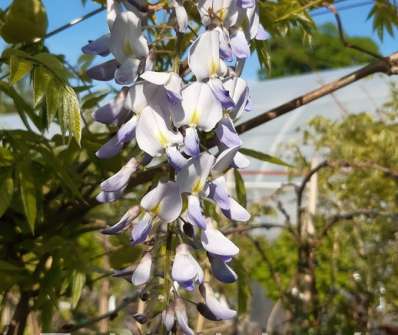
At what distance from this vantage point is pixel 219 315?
0.74 meters

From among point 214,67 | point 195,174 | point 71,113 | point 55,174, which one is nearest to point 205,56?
point 214,67

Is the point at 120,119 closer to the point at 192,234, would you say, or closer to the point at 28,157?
the point at 192,234

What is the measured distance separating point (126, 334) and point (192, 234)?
0.24 m

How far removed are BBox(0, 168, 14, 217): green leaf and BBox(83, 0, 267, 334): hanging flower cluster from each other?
0.90ft

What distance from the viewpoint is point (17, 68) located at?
863 mm

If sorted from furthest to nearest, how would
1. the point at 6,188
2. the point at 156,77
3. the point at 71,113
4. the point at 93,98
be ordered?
the point at 93,98, the point at 6,188, the point at 71,113, the point at 156,77

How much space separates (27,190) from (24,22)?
0.24 meters

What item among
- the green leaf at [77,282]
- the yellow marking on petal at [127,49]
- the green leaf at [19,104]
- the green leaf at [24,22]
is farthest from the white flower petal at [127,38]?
the green leaf at [77,282]

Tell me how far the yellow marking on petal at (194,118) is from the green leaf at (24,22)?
0.45 metres

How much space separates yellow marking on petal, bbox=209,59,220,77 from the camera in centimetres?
69

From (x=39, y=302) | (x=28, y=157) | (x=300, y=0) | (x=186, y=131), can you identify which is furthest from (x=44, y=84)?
(x=300, y=0)

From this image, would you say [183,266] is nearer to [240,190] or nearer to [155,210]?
[155,210]

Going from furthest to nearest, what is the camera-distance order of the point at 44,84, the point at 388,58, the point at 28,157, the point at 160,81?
the point at 388,58 → the point at 28,157 → the point at 44,84 → the point at 160,81

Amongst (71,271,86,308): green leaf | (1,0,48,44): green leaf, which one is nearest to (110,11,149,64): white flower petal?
(1,0,48,44): green leaf
